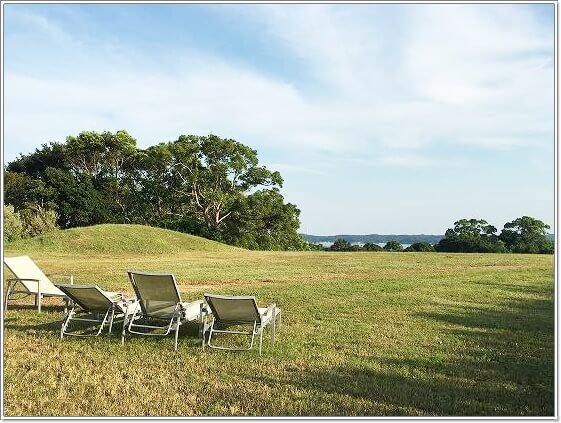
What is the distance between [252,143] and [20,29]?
110ft

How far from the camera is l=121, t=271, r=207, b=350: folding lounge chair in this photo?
6664 millimetres

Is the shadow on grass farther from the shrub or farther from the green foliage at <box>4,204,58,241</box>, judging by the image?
the shrub

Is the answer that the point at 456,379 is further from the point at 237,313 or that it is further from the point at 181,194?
the point at 181,194

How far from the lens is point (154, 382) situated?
16.9 ft

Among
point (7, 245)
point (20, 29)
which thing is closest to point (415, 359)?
point (20, 29)

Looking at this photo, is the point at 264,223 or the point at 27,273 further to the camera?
the point at 264,223

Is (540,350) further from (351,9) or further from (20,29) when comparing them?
(20,29)

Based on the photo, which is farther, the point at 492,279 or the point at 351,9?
the point at 492,279

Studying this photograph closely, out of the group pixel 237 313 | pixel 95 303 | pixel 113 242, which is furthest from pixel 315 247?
pixel 237 313

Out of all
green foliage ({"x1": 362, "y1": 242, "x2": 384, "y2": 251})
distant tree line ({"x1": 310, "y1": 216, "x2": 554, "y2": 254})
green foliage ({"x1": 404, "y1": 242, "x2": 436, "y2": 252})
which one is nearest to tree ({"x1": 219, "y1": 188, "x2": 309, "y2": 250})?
distant tree line ({"x1": 310, "y1": 216, "x2": 554, "y2": 254})

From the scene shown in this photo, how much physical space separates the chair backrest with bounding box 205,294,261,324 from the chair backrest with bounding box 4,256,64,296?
13.4ft

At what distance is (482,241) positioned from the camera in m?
36.0

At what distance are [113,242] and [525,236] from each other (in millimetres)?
26448

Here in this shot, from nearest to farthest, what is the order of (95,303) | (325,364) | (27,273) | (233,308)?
(325,364) < (233,308) < (95,303) < (27,273)
